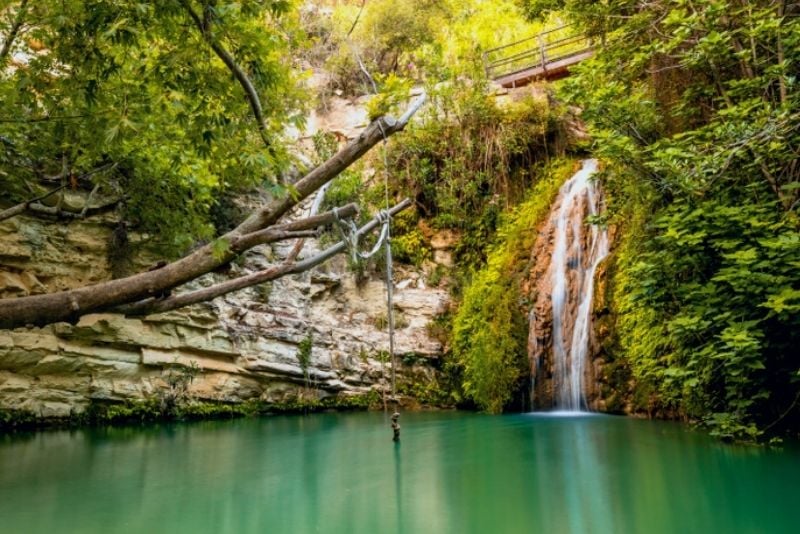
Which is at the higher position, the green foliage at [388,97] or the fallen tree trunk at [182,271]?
the green foliage at [388,97]

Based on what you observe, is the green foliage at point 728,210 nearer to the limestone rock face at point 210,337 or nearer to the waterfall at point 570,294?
the waterfall at point 570,294

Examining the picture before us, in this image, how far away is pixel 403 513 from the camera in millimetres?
3248

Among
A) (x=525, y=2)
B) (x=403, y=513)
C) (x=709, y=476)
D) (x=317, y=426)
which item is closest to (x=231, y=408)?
(x=317, y=426)

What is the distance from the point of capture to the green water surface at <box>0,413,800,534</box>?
3049 millimetres

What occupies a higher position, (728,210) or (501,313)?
(728,210)

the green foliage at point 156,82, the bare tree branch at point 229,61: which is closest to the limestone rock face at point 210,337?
the green foliage at point 156,82

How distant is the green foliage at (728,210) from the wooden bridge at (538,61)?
21.6ft

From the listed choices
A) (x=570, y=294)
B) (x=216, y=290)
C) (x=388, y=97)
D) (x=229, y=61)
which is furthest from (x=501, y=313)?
(x=229, y=61)

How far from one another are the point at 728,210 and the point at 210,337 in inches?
300

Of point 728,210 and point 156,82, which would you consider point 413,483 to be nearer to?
point 156,82

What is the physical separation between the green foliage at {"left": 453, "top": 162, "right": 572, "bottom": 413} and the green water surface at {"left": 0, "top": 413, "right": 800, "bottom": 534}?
78.7 inches

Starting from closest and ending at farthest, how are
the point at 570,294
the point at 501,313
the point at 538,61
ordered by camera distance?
the point at 570,294 < the point at 501,313 < the point at 538,61

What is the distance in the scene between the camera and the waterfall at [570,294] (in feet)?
26.0

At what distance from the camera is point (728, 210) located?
468cm
